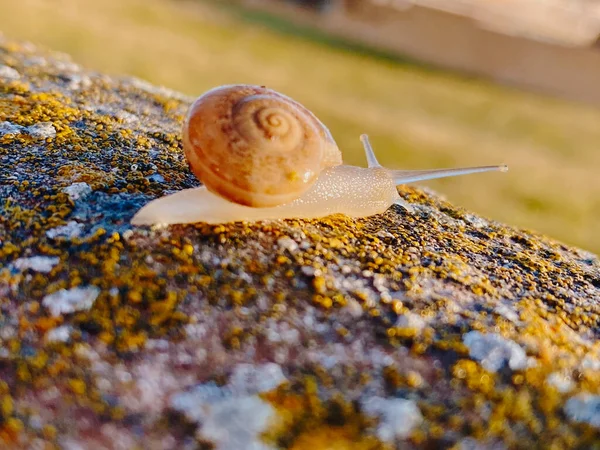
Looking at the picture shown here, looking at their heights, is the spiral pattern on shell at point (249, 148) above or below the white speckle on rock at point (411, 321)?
above

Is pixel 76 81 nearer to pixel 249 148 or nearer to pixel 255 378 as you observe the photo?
pixel 249 148

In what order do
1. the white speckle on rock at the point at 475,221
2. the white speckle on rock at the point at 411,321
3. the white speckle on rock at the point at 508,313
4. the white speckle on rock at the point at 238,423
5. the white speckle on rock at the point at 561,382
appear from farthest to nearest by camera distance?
1. the white speckle on rock at the point at 475,221
2. the white speckle on rock at the point at 508,313
3. the white speckle on rock at the point at 411,321
4. the white speckle on rock at the point at 561,382
5. the white speckle on rock at the point at 238,423

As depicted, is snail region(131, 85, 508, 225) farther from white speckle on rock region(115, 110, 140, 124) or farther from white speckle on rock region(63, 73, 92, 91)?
white speckle on rock region(63, 73, 92, 91)

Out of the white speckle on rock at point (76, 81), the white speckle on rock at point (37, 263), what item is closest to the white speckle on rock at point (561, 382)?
the white speckle on rock at point (37, 263)

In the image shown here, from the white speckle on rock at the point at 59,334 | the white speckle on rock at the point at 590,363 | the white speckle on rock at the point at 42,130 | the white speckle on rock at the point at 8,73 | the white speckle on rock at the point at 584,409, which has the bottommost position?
the white speckle on rock at the point at 59,334

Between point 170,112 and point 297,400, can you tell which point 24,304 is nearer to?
point 297,400

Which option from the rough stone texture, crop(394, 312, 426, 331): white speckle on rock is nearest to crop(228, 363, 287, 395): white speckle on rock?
the rough stone texture

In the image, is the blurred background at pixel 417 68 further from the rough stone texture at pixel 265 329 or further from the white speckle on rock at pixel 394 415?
the white speckle on rock at pixel 394 415

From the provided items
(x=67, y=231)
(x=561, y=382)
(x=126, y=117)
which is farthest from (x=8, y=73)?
(x=561, y=382)
